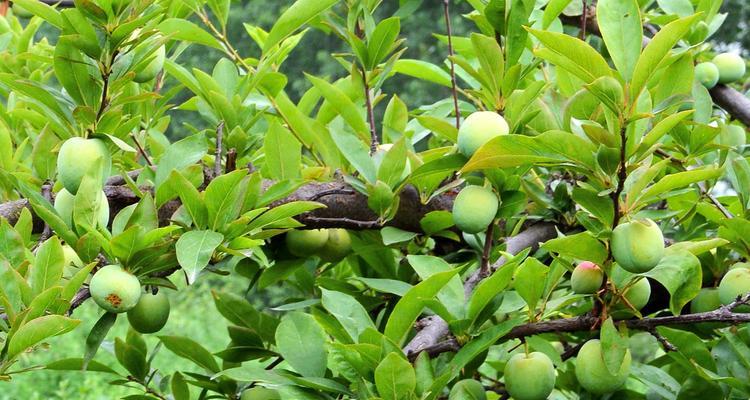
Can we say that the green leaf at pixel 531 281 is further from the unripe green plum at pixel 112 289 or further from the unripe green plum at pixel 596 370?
the unripe green plum at pixel 112 289

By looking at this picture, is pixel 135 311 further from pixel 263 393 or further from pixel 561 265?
→ pixel 561 265

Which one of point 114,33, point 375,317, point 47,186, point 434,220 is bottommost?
point 375,317

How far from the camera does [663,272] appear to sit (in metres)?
0.81

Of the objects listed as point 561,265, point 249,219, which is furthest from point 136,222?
point 561,265

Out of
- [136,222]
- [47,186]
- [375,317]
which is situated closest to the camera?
[136,222]

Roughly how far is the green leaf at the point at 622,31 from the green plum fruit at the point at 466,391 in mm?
305

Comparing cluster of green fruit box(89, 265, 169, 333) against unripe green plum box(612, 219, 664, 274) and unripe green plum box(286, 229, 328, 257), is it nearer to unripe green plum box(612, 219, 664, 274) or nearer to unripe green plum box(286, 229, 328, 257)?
unripe green plum box(286, 229, 328, 257)

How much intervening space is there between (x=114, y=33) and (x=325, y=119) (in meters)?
0.49

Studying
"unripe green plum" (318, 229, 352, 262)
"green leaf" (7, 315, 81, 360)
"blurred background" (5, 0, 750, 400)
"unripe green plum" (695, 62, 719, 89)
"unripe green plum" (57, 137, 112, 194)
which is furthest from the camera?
"blurred background" (5, 0, 750, 400)

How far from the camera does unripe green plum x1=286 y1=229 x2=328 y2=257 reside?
103 cm

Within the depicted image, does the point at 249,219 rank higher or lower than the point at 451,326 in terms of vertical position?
higher

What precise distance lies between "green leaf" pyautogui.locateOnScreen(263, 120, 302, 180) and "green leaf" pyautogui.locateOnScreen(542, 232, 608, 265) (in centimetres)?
32

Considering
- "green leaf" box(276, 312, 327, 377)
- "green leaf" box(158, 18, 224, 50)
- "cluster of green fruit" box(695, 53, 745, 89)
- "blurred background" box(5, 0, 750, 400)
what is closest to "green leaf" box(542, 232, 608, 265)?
"green leaf" box(276, 312, 327, 377)

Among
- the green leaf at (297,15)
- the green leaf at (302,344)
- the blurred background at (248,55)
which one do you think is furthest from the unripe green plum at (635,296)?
the blurred background at (248,55)
